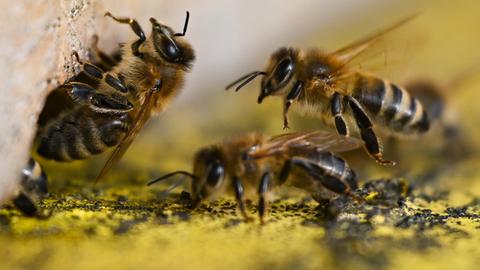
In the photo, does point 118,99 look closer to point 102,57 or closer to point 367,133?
point 102,57

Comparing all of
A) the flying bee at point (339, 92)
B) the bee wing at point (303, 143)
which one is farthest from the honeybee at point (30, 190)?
the flying bee at point (339, 92)

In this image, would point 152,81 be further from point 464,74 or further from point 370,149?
point 464,74

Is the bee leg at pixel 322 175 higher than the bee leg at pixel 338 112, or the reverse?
the bee leg at pixel 338 112

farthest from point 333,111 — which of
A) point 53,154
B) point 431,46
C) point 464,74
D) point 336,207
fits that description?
point 431,46

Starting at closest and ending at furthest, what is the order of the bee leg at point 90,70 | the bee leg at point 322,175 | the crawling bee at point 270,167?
the crawling bee at point 270,167
the bee leg at point 322,175
the bee leg at point 90,70

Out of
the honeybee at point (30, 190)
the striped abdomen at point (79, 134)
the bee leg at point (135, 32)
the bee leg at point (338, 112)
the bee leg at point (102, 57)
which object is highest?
the bee leg at point (135, 32)

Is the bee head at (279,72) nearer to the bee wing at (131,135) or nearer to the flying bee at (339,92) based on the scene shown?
the flying bee at (339,92)
